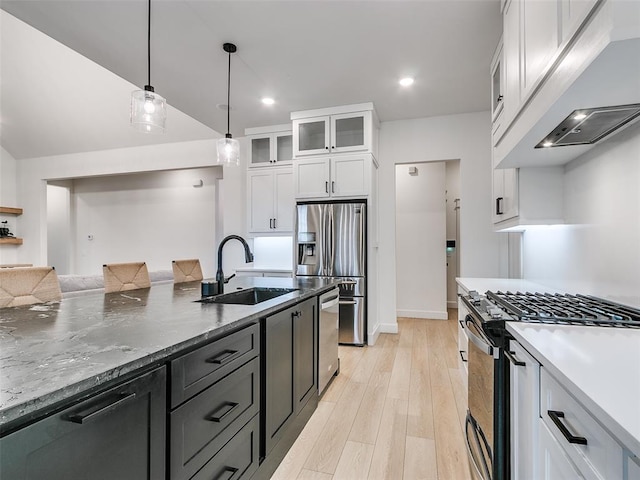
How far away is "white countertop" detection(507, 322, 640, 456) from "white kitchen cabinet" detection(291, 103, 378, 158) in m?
3.12

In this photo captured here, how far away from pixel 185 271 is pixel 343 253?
1835 millimetres

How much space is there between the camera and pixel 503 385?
1.34 metres

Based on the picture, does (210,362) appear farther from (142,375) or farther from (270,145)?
(270,145)

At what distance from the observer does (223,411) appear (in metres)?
1.23

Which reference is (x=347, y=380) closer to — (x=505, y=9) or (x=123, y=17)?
(x=505, y=9)

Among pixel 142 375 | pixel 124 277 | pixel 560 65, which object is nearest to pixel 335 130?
pixel 124 277

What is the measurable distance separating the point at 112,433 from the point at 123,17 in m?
2.91

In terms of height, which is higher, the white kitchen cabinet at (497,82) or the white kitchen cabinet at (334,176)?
the white kitchen cabinet at (497,82)

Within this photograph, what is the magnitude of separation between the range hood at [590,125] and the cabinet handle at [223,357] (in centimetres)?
172

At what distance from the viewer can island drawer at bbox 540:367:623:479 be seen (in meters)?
0.65

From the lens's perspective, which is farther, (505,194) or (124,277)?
(505,194)

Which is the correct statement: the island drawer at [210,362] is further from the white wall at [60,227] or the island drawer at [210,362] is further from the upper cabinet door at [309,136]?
the white wall at [60,227]

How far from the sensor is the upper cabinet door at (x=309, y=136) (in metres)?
4.11

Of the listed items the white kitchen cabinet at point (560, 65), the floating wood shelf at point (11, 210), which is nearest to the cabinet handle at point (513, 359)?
the white kitchen cabinet at point (560, 65)
